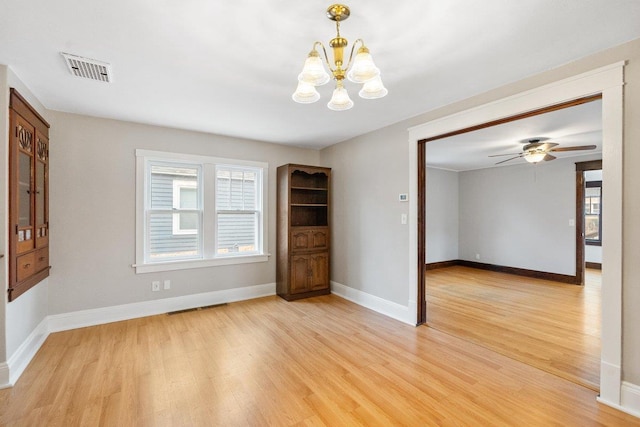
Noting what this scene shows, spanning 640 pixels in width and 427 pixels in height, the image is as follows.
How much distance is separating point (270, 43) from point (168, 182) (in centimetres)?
276

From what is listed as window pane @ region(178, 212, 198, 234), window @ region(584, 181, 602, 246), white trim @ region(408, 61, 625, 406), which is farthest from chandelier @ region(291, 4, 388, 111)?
window @ region(584, 181, 602, 246)

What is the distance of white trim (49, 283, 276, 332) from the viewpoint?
3.33 m

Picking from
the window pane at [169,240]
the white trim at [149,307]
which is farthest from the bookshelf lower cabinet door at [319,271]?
the window pane at [169,240]

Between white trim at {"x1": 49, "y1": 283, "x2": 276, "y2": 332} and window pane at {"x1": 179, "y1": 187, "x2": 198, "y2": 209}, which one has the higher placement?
window pane at {"x1": 179, "y1": 187, "x2": 198, "y2": 209}

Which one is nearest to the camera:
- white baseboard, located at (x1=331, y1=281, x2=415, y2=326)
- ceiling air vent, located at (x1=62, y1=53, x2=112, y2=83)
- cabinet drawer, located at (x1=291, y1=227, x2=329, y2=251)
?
ceiling air vent, located at (x1=62, y1=53, x2=112, y2=83)

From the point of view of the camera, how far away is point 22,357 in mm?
2504

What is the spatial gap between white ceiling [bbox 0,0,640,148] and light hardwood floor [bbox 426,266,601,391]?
8.20 feet

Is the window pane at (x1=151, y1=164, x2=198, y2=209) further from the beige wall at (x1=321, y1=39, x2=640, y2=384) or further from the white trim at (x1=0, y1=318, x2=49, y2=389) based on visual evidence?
the beige wall at (x1=321, y1=39, x2=640, y2=384)

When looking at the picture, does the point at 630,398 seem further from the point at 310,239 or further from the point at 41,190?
the point at 41,190

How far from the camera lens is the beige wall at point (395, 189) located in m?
1.94

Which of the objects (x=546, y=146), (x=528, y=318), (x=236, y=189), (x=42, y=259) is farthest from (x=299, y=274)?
(x=546, y=146)

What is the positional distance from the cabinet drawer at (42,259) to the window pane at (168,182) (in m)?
1.16

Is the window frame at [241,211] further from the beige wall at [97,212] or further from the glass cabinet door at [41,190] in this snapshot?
the glass cabinet door at [41,190]

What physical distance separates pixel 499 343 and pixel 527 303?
6.10ft
